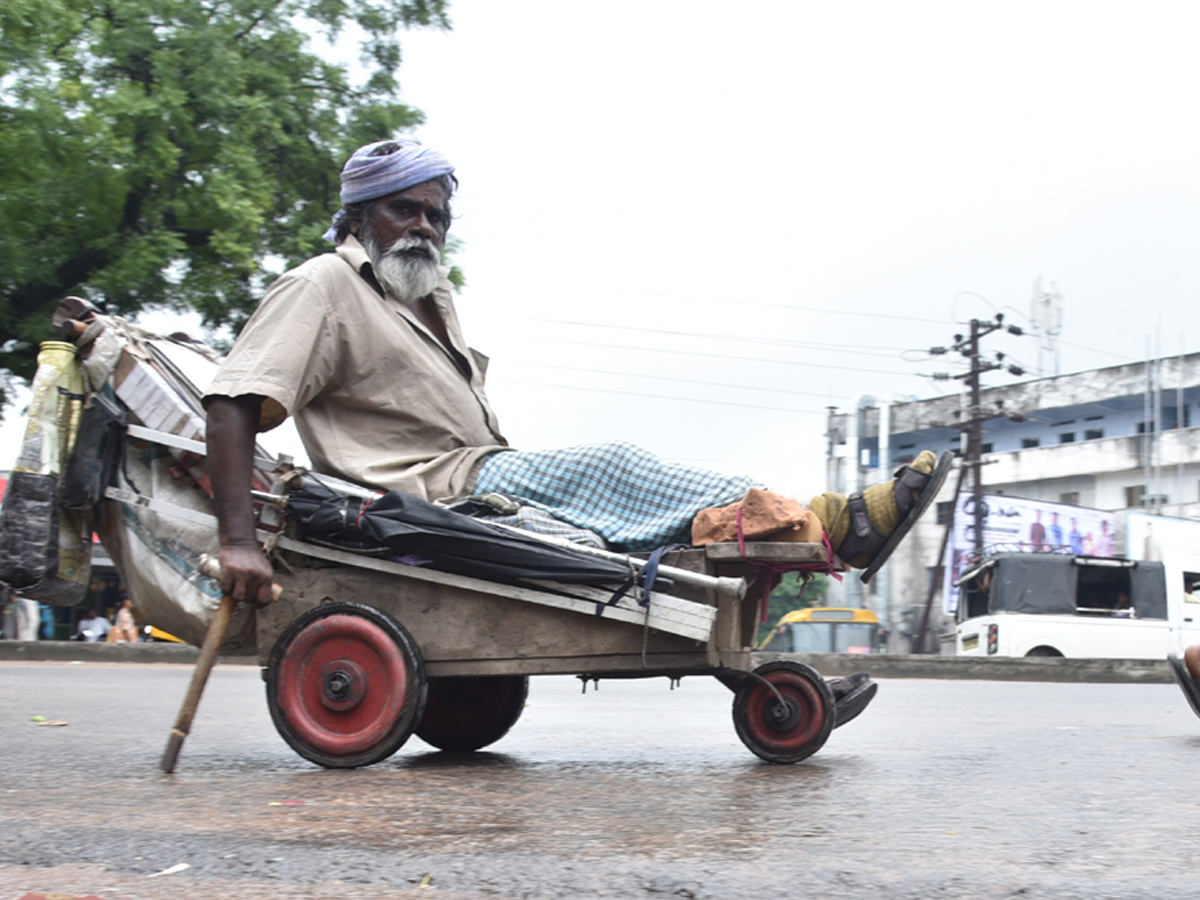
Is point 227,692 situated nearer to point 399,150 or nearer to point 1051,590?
point 399,150

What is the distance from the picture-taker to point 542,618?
12.3ft

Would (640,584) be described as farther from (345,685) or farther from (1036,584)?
(1036,584)

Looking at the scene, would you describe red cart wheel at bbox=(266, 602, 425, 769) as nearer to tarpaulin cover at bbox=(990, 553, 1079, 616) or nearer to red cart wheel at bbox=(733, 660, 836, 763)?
red cart wheel at bbox=(733, 660, 836, 763)

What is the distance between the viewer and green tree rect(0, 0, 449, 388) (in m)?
12.9

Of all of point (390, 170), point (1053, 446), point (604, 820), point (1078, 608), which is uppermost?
point (1053, 446)

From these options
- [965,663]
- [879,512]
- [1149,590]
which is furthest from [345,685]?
[1149,590]

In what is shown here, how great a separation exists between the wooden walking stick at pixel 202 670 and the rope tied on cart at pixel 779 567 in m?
1.44

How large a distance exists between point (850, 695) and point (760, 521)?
2.97 feet

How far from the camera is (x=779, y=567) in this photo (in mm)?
3770

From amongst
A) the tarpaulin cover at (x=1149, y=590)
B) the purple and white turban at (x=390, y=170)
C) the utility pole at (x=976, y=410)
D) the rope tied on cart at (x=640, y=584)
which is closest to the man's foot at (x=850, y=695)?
the rope tied on cart at (x=640, y=584)

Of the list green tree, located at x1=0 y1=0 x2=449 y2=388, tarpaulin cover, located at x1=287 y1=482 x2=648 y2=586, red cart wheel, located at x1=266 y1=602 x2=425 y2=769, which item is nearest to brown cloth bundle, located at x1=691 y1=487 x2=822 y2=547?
tarpaulin cover, located at x1=287 y1=482 x2=648 y2=586

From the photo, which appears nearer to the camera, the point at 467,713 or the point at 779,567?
the point at 779,567

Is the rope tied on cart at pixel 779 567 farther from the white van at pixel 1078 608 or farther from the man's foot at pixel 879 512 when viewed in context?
the white van at pixel 1078 608

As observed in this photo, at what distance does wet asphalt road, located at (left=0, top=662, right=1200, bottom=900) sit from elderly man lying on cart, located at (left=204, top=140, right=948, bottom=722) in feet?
2.08
